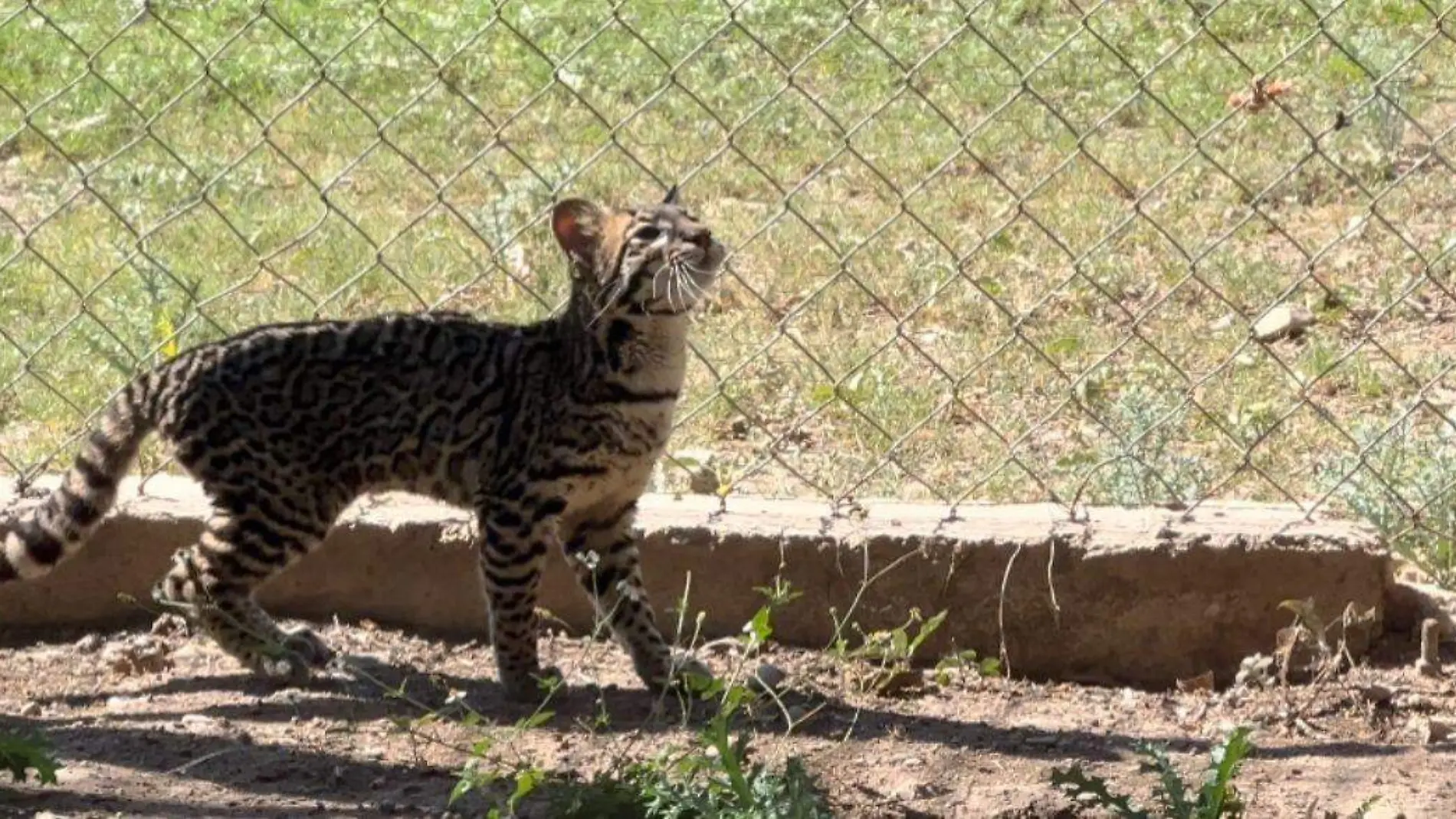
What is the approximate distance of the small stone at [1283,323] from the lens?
23.0ft

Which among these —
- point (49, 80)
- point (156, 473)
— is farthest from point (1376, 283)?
point (49, 80)

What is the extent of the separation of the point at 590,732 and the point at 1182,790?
1196 mm

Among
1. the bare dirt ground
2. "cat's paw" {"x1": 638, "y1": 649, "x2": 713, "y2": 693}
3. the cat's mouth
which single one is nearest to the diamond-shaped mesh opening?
the bare dirt ground

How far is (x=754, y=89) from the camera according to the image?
939cm

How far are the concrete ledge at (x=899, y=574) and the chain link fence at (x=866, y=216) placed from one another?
216 mm

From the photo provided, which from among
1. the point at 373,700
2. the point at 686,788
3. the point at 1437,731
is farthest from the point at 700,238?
the point at 1437,731

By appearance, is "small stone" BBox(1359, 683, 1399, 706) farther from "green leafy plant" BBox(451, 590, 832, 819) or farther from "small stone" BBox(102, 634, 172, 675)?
"small stone" BBox(102, 634, 172, 675)

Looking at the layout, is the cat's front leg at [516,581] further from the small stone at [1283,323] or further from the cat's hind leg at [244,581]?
the small stone at [1283,323]

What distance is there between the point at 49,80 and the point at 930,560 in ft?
19.5

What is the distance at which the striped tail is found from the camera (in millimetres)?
5047

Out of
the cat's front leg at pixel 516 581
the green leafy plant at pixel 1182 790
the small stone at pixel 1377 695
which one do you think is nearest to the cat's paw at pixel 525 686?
the cat's front leg at pixel 516 581

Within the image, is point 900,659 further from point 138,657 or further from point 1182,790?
point 138,657

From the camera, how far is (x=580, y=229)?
5039 millimetres

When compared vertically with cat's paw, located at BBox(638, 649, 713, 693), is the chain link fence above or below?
above
